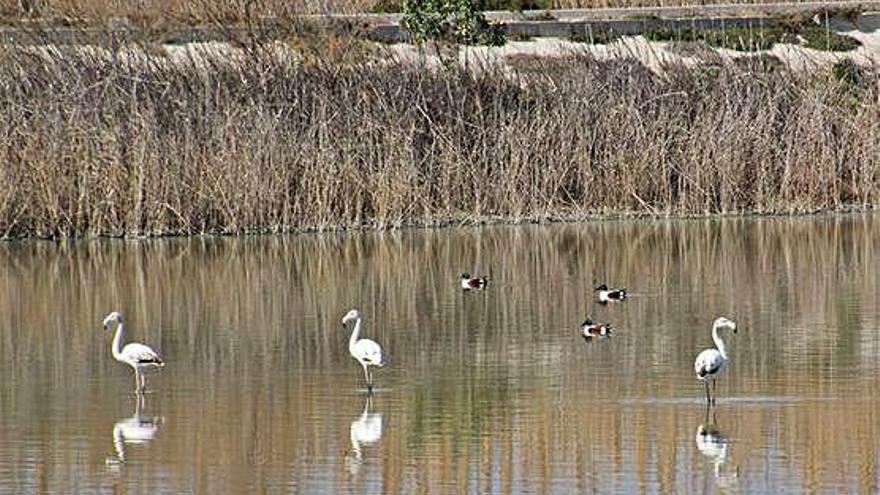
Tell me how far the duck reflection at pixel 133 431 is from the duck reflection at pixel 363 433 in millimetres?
1296

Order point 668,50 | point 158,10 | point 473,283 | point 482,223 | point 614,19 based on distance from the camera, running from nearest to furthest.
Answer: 1. point 473,283
2. point 482,223
3. point 158,10
4. point 668,50
5. point 614,19

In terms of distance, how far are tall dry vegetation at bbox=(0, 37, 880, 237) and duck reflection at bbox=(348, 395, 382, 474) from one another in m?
13.9

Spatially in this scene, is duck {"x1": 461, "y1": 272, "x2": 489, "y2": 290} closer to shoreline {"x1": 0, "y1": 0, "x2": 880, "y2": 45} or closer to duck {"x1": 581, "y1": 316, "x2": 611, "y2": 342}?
duck {"x1": 581, "y1": 316, "x2": 611, "y2": 342}

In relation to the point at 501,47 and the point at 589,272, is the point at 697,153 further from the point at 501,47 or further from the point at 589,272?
the point at 501,47

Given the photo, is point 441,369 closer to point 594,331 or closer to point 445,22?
point 594,331

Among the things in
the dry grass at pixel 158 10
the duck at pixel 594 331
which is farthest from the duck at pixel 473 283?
the dry grass at pixel 158 10

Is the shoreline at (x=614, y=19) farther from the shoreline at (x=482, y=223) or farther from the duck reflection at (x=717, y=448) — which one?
the duck reflection at (x=717, y=448)

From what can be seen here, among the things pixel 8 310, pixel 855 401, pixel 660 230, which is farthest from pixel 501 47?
pixel 855 401

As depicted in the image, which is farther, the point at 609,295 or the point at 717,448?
the point at 609,295

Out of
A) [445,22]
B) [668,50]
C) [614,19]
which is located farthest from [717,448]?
[614,19]

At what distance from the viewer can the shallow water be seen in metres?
14.1

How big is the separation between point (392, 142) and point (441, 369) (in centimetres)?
1309

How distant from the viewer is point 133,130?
30172mm

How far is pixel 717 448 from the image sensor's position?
14555mm
